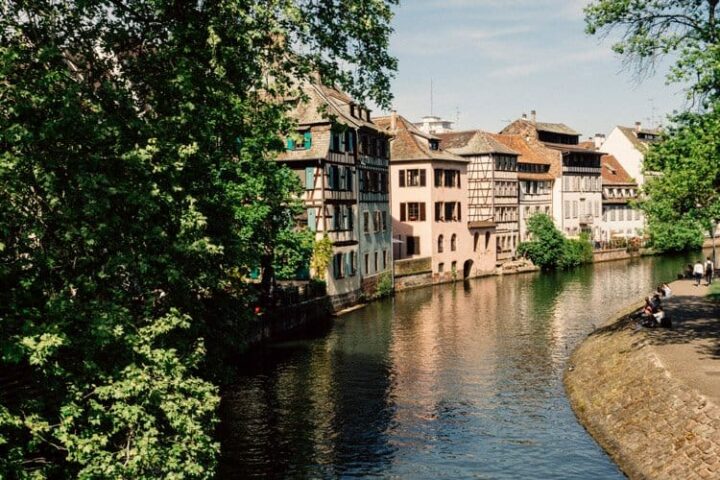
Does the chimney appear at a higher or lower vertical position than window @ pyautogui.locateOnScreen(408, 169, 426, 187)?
higher

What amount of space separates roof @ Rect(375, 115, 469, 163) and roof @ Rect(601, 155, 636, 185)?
39636 millimetres

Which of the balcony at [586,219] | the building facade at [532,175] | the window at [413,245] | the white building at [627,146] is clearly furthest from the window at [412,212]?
the white building at [627,146]

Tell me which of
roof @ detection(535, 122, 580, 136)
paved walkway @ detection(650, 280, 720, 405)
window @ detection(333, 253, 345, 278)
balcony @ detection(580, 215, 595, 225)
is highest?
roof @ detection(535, 122, 580, 136)

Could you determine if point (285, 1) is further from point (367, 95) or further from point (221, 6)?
point (367, 95)

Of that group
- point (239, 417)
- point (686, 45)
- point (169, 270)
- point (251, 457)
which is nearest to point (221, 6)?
point (169, 270)

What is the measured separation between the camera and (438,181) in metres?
67.6

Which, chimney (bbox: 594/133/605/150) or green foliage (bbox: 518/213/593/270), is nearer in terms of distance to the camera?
green foliage (bbox: 518/213/593/270)

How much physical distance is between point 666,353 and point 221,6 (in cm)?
1994

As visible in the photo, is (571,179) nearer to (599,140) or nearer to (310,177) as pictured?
(599,140)

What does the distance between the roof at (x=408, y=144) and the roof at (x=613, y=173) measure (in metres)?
39.6

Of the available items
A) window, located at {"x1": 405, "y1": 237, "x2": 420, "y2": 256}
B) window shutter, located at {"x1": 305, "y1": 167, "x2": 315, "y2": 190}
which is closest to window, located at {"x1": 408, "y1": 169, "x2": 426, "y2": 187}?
window, located at {"x1": 405, "y1": 237, "x2": 420, "y2": 256}

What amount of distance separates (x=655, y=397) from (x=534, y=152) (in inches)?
2716

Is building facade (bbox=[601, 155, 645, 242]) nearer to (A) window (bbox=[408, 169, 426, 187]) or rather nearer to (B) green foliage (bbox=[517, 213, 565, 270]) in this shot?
(B) green foliage (bbox=[517, 213, 565, 270])

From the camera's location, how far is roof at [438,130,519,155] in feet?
250
